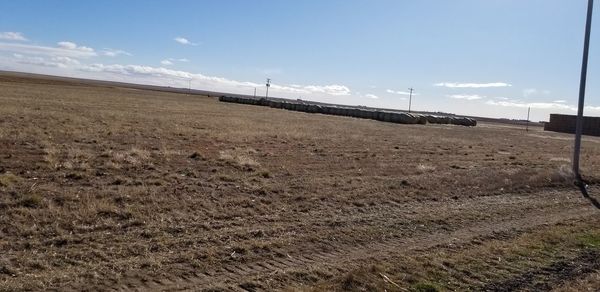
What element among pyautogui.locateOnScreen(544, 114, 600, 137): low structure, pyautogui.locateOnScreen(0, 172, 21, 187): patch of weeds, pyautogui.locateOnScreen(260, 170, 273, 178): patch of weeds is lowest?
pyautogui.locateOnScreen(0, 172, 21, 187): patch of weeds

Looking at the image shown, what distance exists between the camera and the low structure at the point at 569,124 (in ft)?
240

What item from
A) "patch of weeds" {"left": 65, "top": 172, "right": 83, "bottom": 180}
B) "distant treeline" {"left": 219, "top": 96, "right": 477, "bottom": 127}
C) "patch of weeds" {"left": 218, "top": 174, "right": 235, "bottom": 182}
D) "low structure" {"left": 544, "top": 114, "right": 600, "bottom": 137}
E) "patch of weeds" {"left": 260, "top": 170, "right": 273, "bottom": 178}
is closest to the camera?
"patch of weeds" {"left": 65, "top": 172, "right": 83, "bottom": 180}

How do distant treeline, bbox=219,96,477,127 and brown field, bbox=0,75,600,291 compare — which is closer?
brown field, bbox=0,75,600,291

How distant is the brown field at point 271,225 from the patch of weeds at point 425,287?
2 centimetres

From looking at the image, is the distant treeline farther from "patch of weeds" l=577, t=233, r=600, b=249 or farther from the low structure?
"patch of weeds" l=577, t=233, r=600, b=249

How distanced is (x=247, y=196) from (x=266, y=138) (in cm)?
1379

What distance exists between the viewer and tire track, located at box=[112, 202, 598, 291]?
5.55 m

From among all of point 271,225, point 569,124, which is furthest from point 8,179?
point 569,124

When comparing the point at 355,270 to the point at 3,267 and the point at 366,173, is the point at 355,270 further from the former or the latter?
the point at 366,173

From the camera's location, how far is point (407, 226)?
896 centimetres

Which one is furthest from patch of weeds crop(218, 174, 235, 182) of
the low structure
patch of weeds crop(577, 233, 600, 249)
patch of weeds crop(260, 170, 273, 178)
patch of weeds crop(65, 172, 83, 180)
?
the low structure

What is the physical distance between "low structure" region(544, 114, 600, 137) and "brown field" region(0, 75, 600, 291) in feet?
216

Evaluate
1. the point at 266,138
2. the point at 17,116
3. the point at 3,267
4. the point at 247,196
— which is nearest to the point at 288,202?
the point at 247,196

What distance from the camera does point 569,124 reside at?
75.7 m
